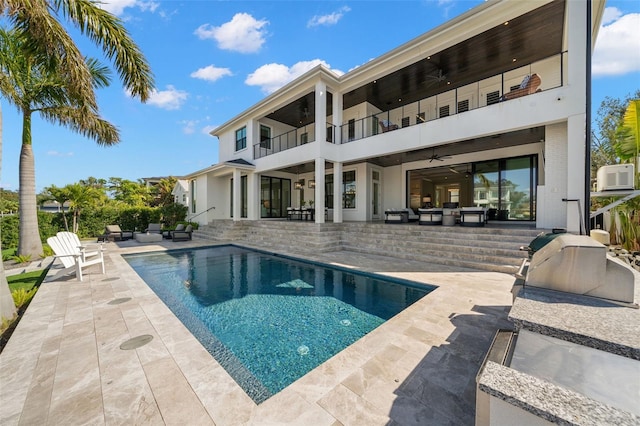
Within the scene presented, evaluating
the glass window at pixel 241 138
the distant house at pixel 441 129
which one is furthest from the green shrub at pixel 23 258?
the glass window at pixel 241 138

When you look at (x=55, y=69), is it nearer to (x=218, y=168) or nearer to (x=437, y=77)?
(x=218, y=168)

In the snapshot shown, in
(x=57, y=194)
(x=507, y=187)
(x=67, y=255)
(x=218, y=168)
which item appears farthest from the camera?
(x=218, y=168)

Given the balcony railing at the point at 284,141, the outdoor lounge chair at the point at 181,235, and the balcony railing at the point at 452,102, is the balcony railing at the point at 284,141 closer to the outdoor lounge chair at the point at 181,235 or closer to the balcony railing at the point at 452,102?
the balcony railing at the point at 452,102

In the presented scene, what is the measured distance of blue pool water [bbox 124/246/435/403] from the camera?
335 centimetres

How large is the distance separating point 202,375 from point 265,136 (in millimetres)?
15495

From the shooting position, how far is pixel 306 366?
3240 mm

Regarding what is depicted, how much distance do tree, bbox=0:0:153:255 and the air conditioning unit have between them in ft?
42.3

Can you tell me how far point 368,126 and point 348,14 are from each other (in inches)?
192

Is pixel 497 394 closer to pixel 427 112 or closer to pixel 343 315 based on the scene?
pixel 343 315

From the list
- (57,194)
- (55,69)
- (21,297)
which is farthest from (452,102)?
(57,194)

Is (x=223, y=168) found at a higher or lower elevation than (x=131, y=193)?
higher

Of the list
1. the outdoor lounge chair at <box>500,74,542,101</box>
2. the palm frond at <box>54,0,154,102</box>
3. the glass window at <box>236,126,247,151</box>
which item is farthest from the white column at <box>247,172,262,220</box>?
the outdoor lounge chair at <box>500,74,542,101</box>

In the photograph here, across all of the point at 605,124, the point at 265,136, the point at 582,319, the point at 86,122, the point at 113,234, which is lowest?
the point at 113,234

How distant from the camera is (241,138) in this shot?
669 inches
